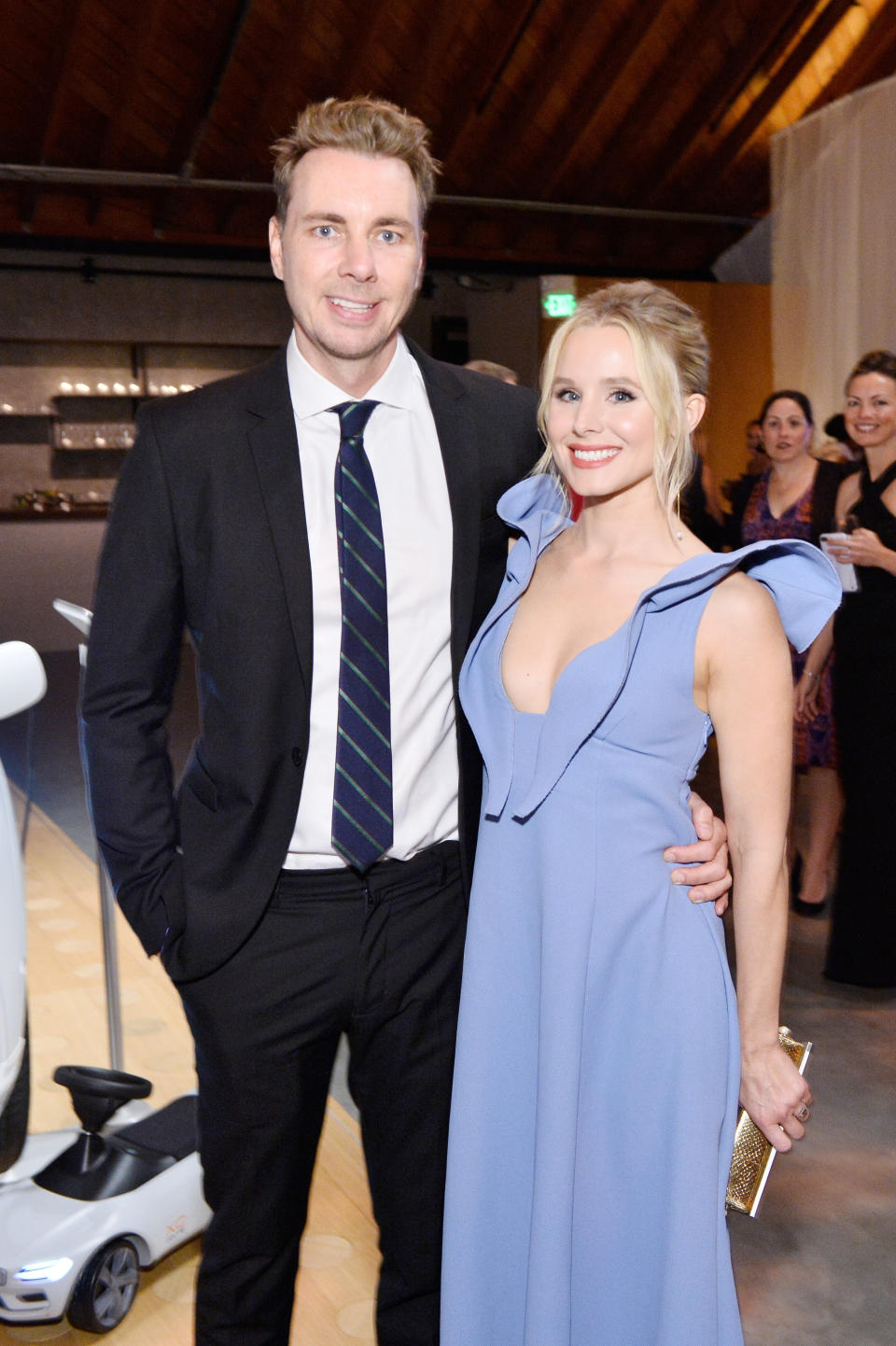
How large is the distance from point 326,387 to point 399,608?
31cm

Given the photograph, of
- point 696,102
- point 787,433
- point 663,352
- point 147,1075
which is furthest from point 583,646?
point 696,102

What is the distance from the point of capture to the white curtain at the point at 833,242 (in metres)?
8.28

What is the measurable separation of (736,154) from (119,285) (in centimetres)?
583

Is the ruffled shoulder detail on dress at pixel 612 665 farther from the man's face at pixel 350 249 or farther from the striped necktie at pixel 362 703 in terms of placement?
the man's face at pixel 350 249

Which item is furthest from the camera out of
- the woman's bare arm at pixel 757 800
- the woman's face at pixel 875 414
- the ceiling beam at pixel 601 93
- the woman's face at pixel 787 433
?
the ceiling beam at pixel 601 93

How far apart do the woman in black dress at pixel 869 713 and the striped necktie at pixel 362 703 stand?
237 centimetres

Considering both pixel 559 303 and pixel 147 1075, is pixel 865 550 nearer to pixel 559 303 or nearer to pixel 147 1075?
pixel 147 1075

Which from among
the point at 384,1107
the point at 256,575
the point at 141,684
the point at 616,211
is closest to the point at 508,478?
the point at 256,575

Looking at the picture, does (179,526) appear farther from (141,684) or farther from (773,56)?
(773,56)

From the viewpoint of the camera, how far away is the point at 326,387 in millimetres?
1688

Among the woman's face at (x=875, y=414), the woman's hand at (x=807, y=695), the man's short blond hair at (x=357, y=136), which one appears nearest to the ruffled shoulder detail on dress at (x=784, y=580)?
the man's short blond hair at (x=357, y=136)

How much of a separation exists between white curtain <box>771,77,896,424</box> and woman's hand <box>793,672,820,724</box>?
4.97m

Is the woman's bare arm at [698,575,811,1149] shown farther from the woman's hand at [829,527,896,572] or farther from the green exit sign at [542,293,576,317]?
the green exit sign at [542,293,576,317]

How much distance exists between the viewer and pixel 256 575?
5.30 feet
